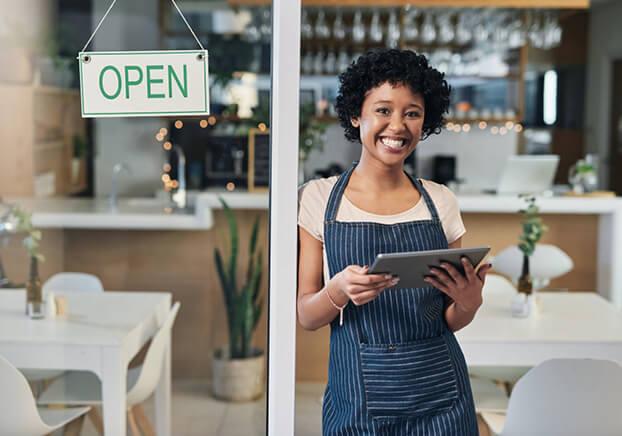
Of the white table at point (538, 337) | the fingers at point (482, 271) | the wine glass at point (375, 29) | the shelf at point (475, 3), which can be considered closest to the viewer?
the fingers at point (482, 271)

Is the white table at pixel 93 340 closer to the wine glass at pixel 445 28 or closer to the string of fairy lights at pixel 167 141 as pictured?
the string of fairy lights at pixel 167 141

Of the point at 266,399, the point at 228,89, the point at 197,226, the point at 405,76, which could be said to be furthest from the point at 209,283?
the point at 228,89

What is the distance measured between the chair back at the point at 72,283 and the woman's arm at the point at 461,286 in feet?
4.05

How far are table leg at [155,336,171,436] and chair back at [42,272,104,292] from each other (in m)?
0.27

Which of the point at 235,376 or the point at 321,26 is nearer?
the point at 235,376

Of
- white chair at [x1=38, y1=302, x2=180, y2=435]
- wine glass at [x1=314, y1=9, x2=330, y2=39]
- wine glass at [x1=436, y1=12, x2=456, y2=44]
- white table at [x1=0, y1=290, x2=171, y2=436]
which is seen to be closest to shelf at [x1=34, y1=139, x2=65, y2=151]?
white table at [x1=0, y1=290, x2=171, y2=436]

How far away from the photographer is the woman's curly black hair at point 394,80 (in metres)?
1.72

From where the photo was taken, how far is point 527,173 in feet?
16.0

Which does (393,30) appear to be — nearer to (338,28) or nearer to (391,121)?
(338,28)

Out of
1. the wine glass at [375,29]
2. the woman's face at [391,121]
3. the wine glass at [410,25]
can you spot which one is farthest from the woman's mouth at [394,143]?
the wine glass at [410,25]

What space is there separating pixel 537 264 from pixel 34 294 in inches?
83.6

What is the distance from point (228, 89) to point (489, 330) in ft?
11.6

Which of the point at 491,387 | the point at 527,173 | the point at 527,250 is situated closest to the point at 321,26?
the point at 527,173

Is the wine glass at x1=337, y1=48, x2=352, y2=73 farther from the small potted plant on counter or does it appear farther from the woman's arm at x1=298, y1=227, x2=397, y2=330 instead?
the woman's arm at x1=298, y1=227, x2=397, y2=330
